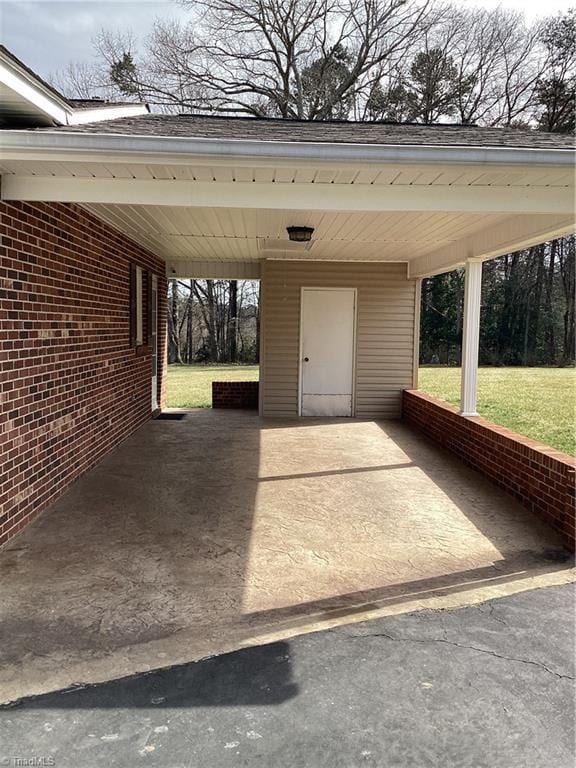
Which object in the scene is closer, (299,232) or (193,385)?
(299,232)

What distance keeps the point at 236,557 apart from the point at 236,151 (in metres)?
2.52

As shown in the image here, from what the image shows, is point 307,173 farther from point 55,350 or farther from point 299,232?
point 55,350

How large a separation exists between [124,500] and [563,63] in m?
18.9

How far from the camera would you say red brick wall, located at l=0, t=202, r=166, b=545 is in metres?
3.85

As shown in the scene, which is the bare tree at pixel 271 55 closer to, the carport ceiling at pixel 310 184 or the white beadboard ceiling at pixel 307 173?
the carport ceiling at pixel 310 184

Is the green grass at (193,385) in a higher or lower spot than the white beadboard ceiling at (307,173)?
lower

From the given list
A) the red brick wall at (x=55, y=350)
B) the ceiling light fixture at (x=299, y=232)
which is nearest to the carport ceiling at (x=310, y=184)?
the red brick wall at (x=55, y=350)

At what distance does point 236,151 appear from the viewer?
3.14m

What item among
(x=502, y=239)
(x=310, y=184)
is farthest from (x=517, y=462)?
(x=310, y=184)

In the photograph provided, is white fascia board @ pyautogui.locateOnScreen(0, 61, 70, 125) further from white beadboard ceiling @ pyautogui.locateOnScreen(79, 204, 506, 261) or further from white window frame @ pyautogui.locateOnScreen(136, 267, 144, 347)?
white window frame @ pyautogui.locateOnScreen(136, 267, 144, 347)

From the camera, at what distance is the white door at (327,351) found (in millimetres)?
9250

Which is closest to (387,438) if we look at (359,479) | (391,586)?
(359,479)

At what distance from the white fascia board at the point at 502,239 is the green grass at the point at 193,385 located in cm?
559

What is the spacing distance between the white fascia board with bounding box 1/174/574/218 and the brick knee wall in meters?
7.11
